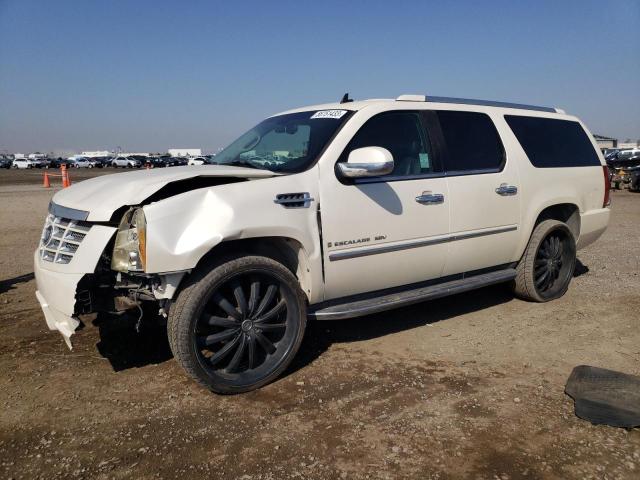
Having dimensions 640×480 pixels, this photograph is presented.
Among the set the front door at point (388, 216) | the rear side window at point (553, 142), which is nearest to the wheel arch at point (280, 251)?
the front door at point (388, 216)

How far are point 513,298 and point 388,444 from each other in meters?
3.24

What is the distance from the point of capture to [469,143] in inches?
177

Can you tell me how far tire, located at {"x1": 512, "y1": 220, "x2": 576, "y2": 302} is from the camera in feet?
16.6

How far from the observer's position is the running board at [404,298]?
3689 mm

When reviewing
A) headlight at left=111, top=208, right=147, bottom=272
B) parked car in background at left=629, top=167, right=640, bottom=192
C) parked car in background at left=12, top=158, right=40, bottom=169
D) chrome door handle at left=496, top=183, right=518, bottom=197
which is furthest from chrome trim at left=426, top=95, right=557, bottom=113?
parked car in background at left=12, top=158, right=40, bottom=169

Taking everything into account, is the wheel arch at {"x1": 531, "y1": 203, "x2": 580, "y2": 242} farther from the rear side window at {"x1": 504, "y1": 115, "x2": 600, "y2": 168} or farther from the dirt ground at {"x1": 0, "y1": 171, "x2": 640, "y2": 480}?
the dirt ground at {"x1": 0, "y1": 171, "x2": 640, "y2": 480}

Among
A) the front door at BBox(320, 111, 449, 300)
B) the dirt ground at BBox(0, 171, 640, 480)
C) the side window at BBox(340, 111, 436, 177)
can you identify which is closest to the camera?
the dirt ground at BBox(0, 171, 640, 480)

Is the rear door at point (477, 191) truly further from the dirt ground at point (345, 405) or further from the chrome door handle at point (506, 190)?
the dirt ground at point (345, 405)

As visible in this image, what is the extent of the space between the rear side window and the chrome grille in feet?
12.5

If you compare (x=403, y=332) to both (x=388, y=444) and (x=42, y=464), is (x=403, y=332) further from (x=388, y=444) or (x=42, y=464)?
(x=42, y=464)

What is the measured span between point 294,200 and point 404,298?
122 centimetres

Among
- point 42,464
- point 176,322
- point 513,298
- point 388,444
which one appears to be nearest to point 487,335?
point 513,298

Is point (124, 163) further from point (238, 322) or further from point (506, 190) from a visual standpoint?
point (238, 322)

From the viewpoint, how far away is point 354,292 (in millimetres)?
3848
